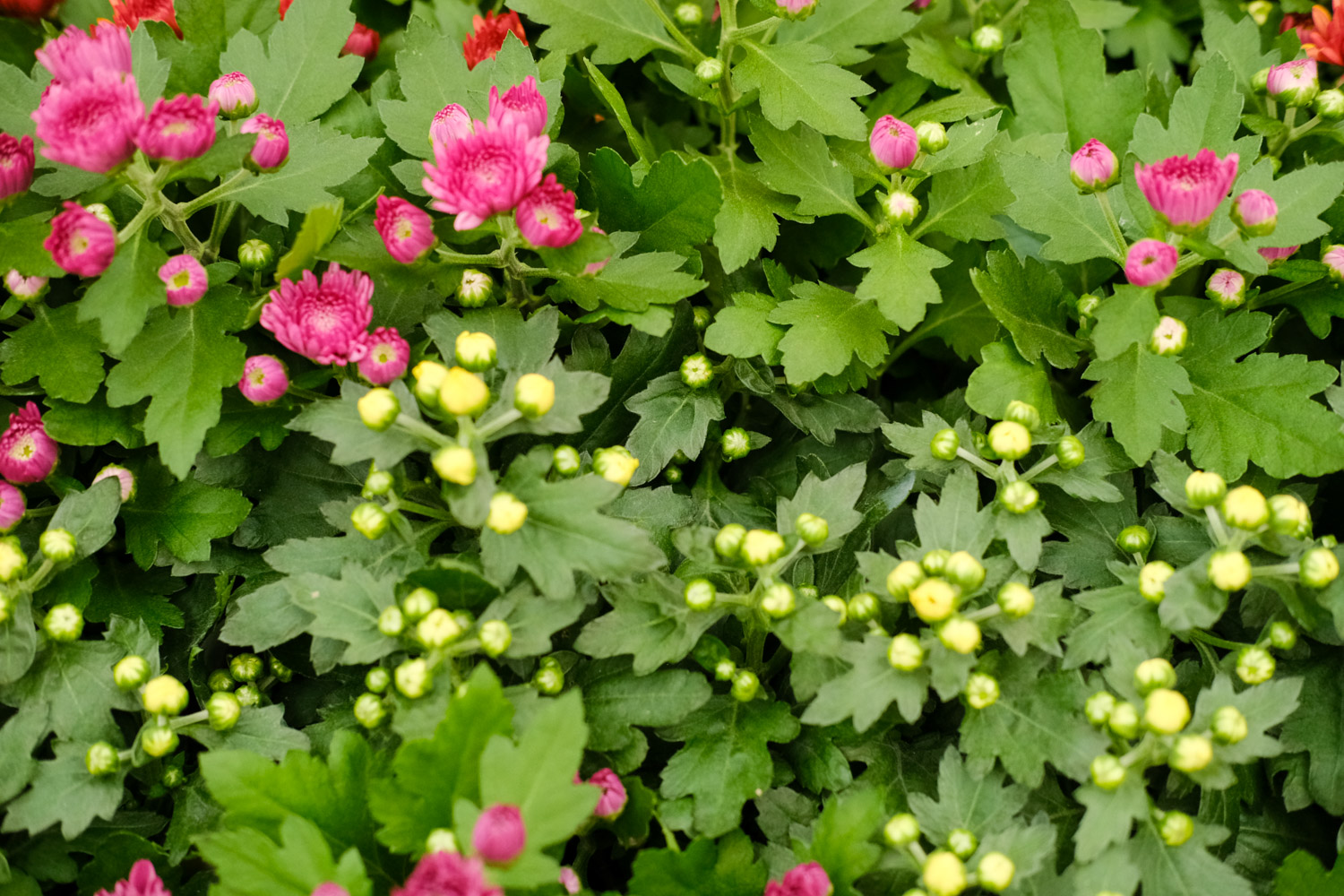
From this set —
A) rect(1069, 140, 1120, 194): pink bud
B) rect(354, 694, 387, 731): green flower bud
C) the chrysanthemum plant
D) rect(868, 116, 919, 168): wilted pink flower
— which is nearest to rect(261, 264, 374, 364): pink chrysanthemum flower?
the chrysanthemum plant

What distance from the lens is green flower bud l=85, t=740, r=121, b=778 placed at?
104 cm

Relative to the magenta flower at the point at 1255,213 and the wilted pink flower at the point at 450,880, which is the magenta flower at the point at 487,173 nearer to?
the wilted pink flower at the point at 450,880

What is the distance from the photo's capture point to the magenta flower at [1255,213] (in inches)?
43.6

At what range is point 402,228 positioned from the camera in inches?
44.3

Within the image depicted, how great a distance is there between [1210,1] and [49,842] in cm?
209

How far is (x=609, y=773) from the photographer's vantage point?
1.07 metres

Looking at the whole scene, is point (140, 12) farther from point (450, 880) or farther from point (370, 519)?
point (450, 880)

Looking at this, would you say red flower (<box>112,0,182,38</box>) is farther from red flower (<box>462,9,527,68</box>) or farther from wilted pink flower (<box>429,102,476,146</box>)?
wilted pink flower (<box>429,102,476,146</box>)

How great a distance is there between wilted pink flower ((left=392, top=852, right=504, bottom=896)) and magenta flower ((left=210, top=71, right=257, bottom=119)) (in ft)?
3.04

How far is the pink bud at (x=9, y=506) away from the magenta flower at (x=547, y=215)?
0.67 metres

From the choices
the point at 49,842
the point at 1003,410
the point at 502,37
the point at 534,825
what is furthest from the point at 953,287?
the point at 49,842

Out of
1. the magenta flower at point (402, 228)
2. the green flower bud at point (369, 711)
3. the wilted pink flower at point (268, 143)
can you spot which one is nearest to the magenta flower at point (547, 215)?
the magenta flower at point (402, 228)

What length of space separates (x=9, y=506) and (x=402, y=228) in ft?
1.85

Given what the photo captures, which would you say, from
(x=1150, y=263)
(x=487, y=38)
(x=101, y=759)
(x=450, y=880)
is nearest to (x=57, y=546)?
(x=101, y=759)
